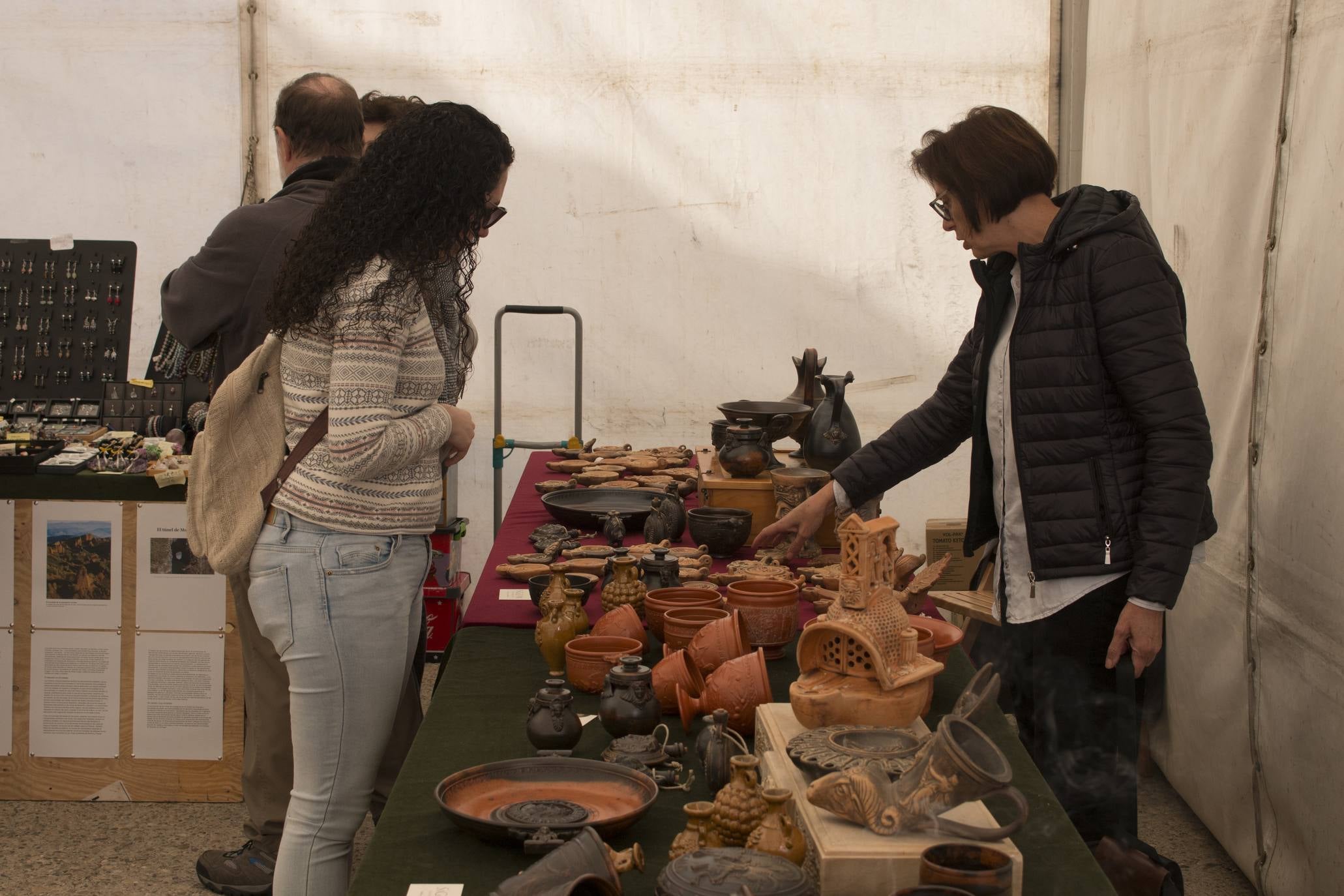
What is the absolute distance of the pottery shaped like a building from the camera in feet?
5.74

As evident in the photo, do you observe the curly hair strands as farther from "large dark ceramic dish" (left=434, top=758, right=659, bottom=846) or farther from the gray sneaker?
the gray sneaker

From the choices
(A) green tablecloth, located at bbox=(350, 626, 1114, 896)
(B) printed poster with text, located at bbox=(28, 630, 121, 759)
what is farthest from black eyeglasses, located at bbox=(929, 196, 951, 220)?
(B) printed poster with text, located at bbox=(28, 630, 121, 759)

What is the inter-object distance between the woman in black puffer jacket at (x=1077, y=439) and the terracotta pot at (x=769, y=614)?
420 mm

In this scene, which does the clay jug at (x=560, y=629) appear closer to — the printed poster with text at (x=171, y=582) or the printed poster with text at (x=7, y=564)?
the printed poster with text at (x=171, y=582)

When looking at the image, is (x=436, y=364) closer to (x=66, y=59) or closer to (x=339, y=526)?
(x=339, y=526)

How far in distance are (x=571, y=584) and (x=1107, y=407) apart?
114 centimetres

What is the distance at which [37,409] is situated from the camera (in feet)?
13.4

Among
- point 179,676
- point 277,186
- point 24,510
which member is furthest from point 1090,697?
point 277,186

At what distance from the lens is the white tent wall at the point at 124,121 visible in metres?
5.16

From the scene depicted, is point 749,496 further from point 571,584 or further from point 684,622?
point 684,622

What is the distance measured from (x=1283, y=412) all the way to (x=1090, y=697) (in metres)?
1.07

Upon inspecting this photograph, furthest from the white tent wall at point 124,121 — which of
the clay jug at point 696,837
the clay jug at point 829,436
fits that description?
the clay jug at point 696,837

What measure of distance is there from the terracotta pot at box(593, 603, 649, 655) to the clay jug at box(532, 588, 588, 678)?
0.03 meters

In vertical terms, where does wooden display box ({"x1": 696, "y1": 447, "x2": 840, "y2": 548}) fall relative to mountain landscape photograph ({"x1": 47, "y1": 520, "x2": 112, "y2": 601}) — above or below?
above
